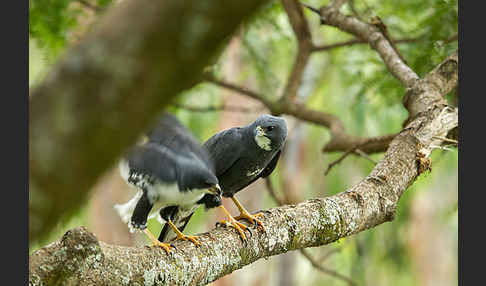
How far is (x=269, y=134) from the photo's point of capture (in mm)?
3674

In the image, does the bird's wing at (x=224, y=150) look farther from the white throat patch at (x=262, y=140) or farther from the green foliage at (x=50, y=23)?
the green foliage at (x=50, y=23)

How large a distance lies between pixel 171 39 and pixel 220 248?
1816 millimetres

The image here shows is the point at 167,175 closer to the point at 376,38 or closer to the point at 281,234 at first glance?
the point at 281,234

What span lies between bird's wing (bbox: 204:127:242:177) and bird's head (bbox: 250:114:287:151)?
0.16 metres

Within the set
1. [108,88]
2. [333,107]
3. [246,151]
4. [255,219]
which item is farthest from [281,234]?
[333,107]

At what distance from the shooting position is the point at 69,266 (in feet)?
6.77

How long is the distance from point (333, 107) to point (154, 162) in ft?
26.2

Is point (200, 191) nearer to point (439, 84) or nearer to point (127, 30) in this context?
point (127, 30)

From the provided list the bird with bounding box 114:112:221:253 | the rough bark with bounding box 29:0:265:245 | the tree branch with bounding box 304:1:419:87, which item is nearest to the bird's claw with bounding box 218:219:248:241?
the bird with bounding box 114:112:221:253

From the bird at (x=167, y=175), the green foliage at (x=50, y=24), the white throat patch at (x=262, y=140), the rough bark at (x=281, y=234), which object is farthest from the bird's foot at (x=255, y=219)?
the green foliage at (x=50, y=24)

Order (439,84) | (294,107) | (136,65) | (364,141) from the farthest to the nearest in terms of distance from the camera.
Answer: (294,107) < (364,141) < (439,84) < (136,65)

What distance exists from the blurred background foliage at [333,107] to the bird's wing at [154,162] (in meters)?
0.16

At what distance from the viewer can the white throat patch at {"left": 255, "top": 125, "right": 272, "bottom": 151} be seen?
367cm

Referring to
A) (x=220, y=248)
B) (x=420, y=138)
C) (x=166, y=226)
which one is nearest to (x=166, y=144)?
(x=220, y=248)
